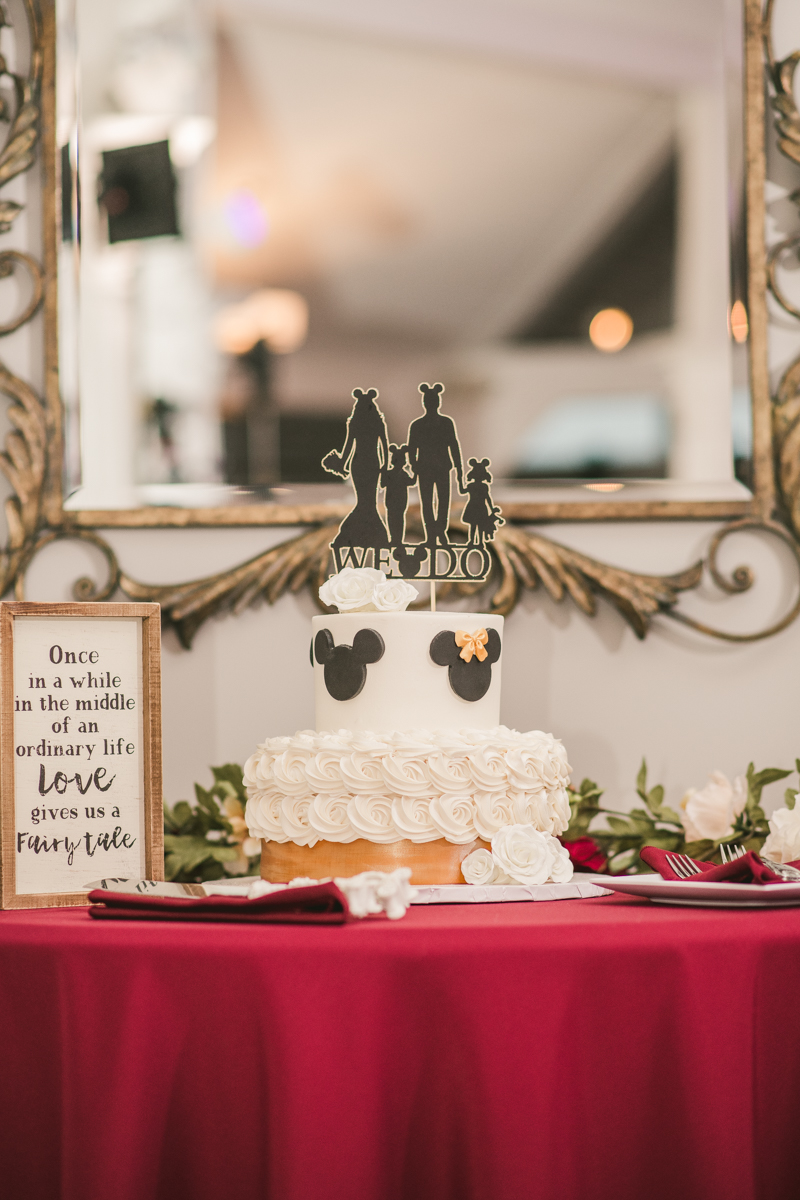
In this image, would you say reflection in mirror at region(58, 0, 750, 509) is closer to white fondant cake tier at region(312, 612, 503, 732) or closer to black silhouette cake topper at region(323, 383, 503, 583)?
black silhouette cake topper at region(323, 383, 503, 583)

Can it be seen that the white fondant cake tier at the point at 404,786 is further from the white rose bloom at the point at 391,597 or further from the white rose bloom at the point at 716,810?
the white rose bloom at the point at 716,810

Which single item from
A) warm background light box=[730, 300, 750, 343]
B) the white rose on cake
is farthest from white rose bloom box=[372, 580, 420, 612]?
warm background light box=[730, 300, 750, 343]

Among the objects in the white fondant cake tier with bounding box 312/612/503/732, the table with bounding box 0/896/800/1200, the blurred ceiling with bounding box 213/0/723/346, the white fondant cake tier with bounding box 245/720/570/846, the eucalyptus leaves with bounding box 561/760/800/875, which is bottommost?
the table with bounding box 0/896/800/1200

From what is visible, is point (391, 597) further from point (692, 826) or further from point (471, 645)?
point (692, 826)

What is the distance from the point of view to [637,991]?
1.00 meters

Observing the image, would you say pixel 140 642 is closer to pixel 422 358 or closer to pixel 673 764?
pixel 422 358

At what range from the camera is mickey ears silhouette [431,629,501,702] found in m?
1.32

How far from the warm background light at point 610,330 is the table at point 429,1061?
3.96 ft

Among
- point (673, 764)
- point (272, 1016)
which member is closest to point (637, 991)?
point (272, 1016)

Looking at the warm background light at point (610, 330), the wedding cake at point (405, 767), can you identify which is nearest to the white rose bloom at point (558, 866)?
the wedding cake at point (405, 767)

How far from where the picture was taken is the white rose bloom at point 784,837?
4.66 ft

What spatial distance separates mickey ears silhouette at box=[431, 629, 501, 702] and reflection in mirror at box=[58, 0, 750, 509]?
0.64 metres

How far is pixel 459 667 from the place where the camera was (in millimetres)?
1325

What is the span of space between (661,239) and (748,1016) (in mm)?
1452
